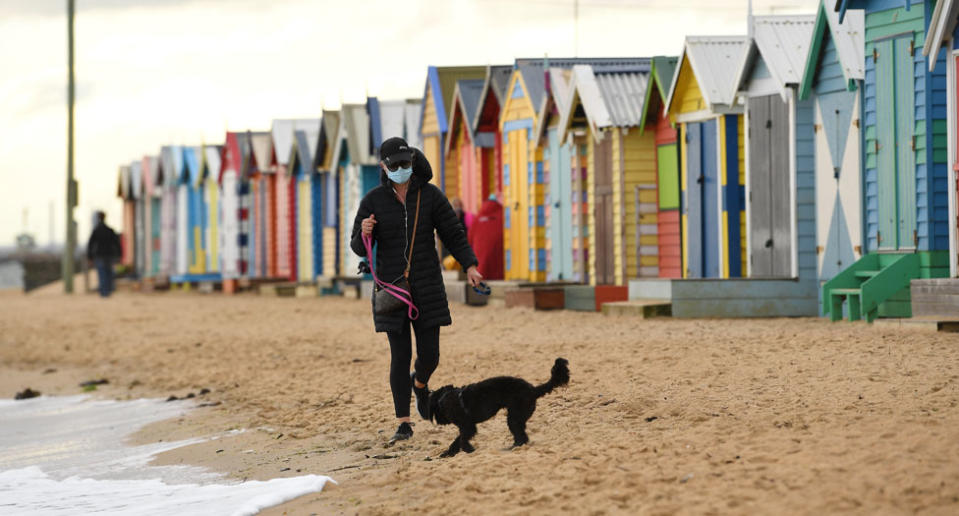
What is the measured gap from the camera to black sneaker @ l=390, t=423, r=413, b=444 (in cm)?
774

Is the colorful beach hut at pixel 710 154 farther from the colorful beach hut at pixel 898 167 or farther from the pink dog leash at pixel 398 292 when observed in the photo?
the pink dog leash at pixel 398 292

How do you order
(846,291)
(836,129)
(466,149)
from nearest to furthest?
(846,291), (836,129), (466,149)

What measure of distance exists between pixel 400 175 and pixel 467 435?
1.52 meters

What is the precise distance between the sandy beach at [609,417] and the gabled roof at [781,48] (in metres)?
2.79

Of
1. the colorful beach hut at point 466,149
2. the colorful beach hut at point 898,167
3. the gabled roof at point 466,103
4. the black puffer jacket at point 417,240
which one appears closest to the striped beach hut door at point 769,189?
the colorful beach hut at point 898,167

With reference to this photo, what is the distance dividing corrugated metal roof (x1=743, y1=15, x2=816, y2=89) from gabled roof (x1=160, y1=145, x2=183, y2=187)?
25.0m

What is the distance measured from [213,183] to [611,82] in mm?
19154

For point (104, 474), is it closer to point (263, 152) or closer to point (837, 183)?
point (837, 183)

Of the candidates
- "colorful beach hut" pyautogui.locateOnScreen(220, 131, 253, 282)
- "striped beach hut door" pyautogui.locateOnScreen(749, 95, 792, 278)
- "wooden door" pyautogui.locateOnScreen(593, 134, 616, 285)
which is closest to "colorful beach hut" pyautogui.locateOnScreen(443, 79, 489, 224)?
"wooden door" pyautogui.locateOnScreen(593, 134, 616, 285)

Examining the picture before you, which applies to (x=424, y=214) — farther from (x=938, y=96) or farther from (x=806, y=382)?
(x=938, y=96)

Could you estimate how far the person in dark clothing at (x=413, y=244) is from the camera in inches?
295

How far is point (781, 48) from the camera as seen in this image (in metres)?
15.0

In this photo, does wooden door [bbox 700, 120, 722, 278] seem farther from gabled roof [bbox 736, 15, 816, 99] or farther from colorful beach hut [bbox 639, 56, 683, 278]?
gabled roof [bbox 736, 15, 816, 99]

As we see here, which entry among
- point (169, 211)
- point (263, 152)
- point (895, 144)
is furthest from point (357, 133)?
point (895, 144)
